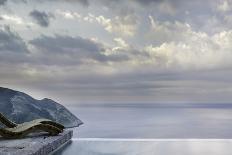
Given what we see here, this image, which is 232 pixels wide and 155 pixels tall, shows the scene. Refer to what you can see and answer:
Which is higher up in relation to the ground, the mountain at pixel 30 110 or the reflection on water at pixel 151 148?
the mountain at pixel 30 110

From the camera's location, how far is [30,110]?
50.0 meters

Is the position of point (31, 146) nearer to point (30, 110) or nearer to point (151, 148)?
point (151, 148)

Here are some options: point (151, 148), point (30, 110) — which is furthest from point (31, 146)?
point (30, 110)

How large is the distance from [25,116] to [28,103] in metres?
4.25

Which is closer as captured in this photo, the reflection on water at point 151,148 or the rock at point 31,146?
the rock at point 31,146

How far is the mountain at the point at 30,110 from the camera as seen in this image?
48594mm

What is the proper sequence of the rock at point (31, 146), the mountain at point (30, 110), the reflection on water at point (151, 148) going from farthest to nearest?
the mountain at point (30, 110) < the reflection on water at point (151, 148) < the rock at point (31, 146)

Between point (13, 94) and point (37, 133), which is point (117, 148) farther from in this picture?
point (13, 94)

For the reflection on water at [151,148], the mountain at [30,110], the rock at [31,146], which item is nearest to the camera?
the rock at [31,146]

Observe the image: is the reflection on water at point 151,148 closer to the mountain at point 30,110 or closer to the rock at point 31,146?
the rock at point 31,146

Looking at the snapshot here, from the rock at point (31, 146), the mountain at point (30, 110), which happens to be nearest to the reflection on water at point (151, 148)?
the rock at point (31, 146)

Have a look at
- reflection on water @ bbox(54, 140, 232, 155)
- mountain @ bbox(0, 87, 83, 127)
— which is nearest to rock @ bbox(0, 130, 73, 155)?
reflection on water @ bbox(54, 140, 232, 155)

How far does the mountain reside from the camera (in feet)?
159

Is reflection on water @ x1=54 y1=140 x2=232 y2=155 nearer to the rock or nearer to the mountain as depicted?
the rock
